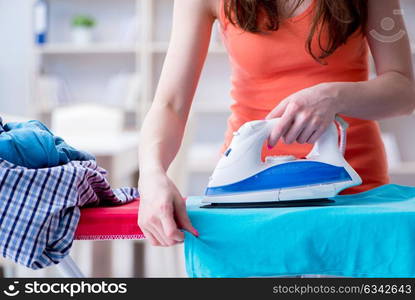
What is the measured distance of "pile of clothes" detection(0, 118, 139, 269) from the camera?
80cm

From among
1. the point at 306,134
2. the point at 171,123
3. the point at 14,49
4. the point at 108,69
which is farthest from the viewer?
the point at 14,49

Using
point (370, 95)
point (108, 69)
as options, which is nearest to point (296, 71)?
point (370, 95)

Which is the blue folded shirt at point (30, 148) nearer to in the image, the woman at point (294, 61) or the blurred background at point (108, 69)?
the woman at point (294, 61)

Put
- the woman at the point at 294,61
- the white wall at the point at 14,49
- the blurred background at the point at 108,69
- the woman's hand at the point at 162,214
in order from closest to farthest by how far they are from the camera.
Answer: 1. the woman's hand at the point at 162,214
2. the woman at the point at 294,61
3. the blurred background at the point at 108,69
4. the white wall at the point at 14,49

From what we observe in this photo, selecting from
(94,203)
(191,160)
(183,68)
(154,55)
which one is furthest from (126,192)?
(154,55)

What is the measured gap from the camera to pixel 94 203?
0.95 metres

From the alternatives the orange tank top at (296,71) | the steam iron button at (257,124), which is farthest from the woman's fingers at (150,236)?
the orange tank top at (296,71)

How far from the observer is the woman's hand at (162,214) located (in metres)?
0.78

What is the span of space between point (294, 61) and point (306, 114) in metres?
0.25

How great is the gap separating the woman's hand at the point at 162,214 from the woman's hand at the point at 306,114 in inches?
7.8

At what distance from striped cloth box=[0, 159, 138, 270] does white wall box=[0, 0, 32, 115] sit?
3589mm

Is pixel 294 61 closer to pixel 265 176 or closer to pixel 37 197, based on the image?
pixel 265 176

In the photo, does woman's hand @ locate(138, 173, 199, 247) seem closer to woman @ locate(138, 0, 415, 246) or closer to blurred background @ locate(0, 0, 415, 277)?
woman @ locate(138, 0, 415, 246)

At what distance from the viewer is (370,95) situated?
3.13ft
